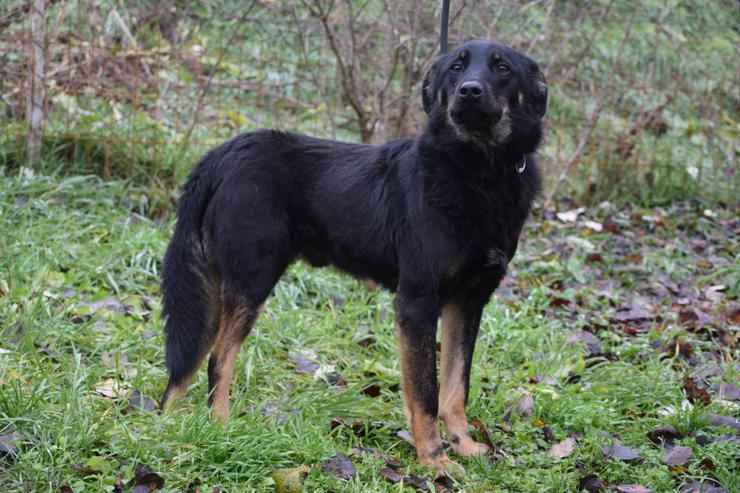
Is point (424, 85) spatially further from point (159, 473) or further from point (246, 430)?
point (159, 473)

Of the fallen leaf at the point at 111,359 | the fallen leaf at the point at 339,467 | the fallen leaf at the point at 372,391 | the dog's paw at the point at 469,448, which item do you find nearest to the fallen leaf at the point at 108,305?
the fallen leaf at the point at 111,359

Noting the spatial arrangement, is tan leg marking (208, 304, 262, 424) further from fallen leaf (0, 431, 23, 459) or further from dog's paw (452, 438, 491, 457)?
dog's paw (452, 438, 491, 457)

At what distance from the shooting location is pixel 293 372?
400 centimetres

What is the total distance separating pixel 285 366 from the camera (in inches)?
160

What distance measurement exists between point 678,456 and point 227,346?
1.92 m

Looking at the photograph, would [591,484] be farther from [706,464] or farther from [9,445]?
[9,445]

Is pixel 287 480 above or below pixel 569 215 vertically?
above

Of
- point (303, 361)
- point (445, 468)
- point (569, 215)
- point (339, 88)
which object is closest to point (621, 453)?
point (445, 468)

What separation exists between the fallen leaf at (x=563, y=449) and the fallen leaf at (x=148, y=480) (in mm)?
1616

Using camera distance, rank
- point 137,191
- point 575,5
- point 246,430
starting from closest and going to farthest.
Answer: point 246,430 → point 137,191 → point 575,5

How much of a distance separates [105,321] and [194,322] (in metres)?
0.96

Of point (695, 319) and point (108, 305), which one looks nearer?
point (108, 305)

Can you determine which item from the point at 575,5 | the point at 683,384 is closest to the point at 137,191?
the point at 683,384

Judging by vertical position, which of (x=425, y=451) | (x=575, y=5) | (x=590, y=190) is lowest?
(x=590, y=190)
